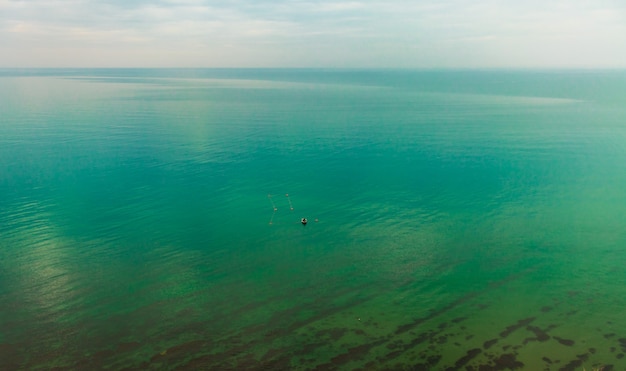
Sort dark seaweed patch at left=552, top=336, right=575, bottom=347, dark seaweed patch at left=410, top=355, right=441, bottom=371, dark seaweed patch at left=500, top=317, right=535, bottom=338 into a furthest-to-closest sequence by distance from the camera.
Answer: dark seaweed patch at left=500, top=317, right=535, bottom=338 < dark seaweed patch at left=552, top=336, right=575, bottom=347 < dark seaweed patch at left=410, top=355, right=441, bottom=371

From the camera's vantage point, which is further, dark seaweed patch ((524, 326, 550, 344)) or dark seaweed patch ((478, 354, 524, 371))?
dark seaweed patch ((524, 326, 550, 344))

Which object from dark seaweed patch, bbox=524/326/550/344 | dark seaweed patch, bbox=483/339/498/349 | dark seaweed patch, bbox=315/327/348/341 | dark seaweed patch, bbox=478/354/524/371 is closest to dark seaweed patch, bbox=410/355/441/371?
dark seaweed patch, bbox=478/354/524/371

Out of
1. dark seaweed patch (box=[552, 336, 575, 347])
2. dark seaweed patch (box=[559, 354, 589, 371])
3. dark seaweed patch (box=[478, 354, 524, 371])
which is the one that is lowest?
dark seaweed patch (box=[478, 354, 524, 371])

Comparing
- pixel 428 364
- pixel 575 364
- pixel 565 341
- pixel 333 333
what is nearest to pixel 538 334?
pixel 565 341

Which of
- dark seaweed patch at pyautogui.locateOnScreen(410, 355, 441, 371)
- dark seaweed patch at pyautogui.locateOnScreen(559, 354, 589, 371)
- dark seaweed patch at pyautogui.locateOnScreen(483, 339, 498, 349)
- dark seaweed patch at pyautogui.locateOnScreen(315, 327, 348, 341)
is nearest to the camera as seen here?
dark seaweed patch at pyautogui.locateOnScreen(559, 354, 589, 371)

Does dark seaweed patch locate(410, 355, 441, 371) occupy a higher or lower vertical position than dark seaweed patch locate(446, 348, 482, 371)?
lower

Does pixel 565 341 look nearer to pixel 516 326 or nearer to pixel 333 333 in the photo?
pixel 516 326

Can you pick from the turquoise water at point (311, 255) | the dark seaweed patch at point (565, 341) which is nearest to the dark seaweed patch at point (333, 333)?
the turquoise water at point (311, 255)

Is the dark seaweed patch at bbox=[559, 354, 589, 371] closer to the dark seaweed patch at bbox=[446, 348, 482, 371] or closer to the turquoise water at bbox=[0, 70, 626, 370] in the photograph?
the turquoise water at bbox=[0, 70, 626, 370]
